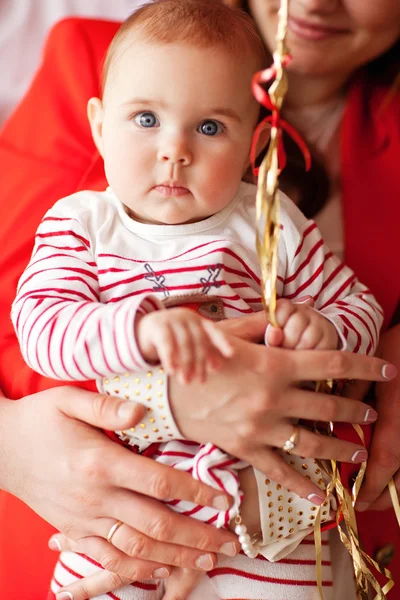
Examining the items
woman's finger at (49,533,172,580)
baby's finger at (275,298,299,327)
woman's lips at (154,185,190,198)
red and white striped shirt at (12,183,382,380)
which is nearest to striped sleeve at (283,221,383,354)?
red and white striped shirt at (12,183,382,380)

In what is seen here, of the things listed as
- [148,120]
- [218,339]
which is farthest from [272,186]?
[148,120]

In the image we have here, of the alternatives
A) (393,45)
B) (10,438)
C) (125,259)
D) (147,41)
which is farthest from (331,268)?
(393,45)

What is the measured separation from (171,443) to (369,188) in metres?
0.69

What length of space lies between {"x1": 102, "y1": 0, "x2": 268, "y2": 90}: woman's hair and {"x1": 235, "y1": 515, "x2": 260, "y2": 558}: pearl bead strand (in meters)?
0.64

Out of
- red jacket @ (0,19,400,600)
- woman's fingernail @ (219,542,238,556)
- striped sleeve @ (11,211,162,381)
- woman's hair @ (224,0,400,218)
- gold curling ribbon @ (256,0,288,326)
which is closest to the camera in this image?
gold curling ribbon @ (256,0,288,326)

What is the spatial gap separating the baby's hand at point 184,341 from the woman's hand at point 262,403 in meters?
0.08

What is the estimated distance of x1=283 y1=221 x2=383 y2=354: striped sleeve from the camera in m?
1.03

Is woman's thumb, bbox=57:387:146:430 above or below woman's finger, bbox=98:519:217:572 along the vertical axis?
above

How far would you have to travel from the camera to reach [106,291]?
994 millimetres

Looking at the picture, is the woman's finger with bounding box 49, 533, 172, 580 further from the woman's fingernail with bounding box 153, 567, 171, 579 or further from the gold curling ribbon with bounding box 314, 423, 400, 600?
the gold curling ribbon with bounding box 314, 423, 400, 600

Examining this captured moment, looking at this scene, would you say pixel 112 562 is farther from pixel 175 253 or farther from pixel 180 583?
pixel 175 253

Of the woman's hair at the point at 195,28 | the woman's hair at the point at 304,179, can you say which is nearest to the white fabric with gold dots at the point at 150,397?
the woman's hair at the point at 195,28

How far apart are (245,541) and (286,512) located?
72 mm

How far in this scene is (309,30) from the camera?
129 centimetres
